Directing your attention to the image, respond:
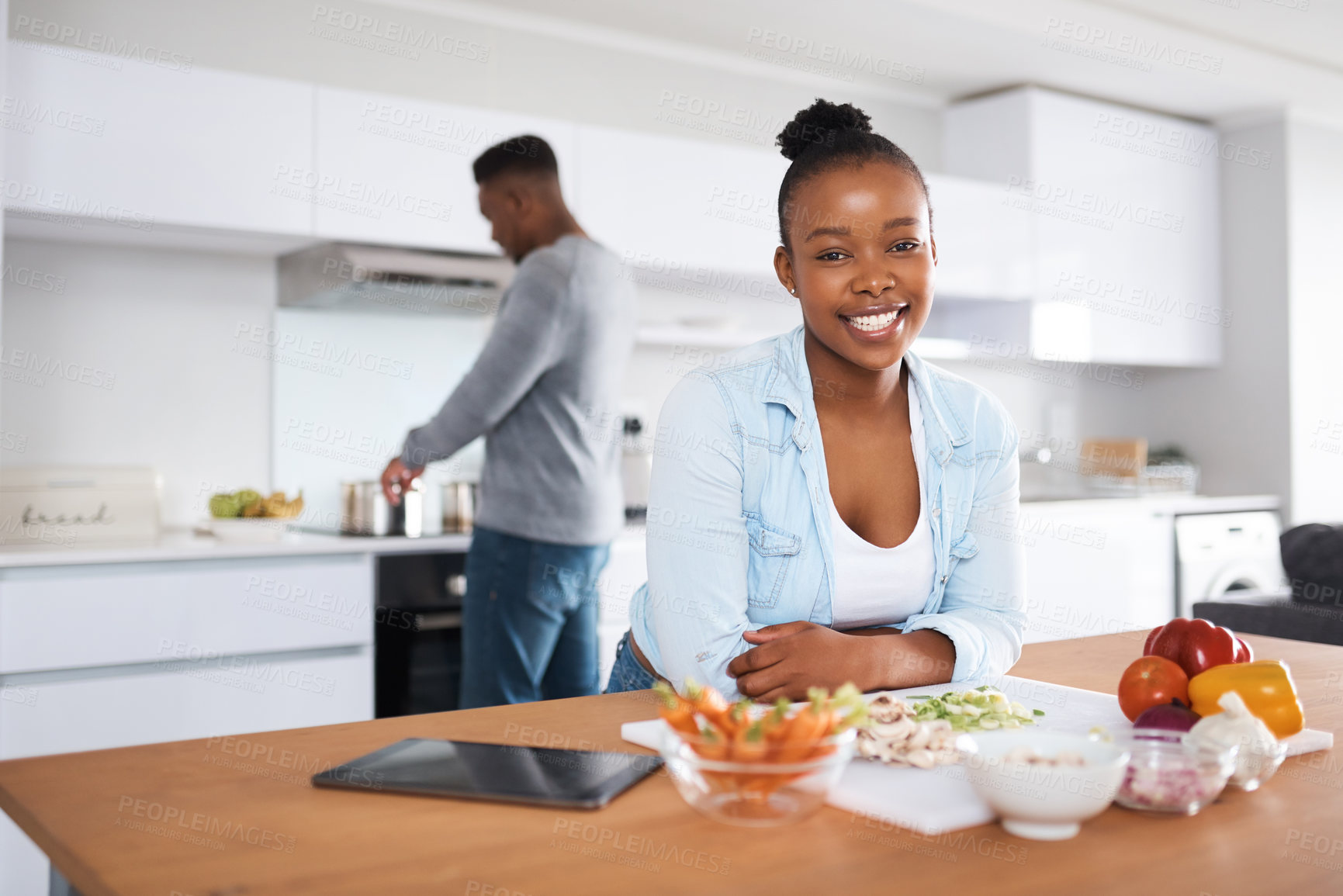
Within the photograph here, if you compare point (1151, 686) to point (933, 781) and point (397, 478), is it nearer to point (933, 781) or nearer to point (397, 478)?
point (933, 781)

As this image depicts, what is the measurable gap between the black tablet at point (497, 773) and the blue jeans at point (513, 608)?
1.38 m

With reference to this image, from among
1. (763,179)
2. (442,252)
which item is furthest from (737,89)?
(442,252)

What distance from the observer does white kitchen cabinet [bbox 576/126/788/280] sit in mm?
3422

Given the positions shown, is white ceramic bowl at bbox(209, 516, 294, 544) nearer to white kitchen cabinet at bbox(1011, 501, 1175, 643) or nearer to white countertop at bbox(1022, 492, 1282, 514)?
white kitchen cabinet at bbox(1011, 501, 1175, 643)

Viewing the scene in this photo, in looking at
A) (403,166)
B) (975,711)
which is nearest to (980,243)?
(403,166)

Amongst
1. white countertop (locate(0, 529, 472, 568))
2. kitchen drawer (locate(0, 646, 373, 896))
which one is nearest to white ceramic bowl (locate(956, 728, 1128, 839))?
kitchen drawer (locate(0, 646, 373, 896))

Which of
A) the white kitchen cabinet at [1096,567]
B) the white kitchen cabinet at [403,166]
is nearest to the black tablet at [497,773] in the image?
the white kitchen cabinet at [403,166]

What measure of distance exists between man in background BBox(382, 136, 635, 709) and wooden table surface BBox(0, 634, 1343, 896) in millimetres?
1425

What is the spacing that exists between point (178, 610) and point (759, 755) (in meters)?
2.17

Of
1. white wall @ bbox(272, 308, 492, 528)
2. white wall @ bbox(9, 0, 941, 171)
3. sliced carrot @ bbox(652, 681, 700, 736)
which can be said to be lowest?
sliced carrot @ bbox(652, 681, 700, 736)

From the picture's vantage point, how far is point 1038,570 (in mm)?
4078

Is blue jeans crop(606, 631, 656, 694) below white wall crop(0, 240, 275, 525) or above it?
below

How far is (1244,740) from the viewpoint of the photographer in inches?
36.9

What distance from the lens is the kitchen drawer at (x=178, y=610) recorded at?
8.13 ft
